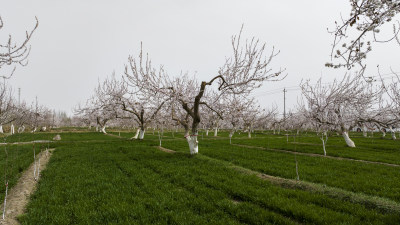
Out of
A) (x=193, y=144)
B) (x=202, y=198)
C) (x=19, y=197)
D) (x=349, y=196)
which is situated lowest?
(x=19, y=197)

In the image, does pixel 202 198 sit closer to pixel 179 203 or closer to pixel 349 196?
pixel 179 203

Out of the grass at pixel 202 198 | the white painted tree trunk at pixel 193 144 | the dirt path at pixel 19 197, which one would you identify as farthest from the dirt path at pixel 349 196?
the dirt path at pixel 19 197

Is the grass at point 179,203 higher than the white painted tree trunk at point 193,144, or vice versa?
the white painted tree trunk at point 193,144

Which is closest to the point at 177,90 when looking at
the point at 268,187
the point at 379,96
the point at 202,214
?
the point at 268,187

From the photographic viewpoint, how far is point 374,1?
533 centimetres

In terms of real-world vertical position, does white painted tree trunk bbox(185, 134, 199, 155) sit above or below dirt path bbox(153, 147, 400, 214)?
above

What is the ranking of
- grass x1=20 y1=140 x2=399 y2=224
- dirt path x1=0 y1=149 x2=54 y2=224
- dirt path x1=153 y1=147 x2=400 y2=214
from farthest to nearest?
dirt path x1=153 y1=147 x2=400 y2=214
dirt path x1=0 y1=149 x2=54 y2=224
grass x1=20 y1=140 x2=399 y2=224

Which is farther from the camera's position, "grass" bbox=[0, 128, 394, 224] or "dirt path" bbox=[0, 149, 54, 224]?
"dirt path" bbox=[0, 149, 54, 224]

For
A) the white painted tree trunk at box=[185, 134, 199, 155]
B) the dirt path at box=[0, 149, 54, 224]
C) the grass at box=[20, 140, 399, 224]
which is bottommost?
the dirt path at box=[0, 149, 54, 224]

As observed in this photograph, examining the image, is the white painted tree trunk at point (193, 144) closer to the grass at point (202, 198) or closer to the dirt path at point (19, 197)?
the grass at point (202, 198)

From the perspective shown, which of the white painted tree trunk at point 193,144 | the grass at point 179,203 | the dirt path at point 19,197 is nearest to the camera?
the grass at point 179,203

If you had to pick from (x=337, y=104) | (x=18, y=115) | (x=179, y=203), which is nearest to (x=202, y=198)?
(x=179, y=203)

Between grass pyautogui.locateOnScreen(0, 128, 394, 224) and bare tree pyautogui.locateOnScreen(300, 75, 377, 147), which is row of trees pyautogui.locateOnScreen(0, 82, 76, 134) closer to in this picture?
grass pyautogui.locateOnScreen(0, 128, 394, 224)

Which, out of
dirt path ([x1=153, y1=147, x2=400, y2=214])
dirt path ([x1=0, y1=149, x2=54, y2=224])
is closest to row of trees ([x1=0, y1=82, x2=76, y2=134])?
dirt path ([x1=0, y1=149, x2=54, y2=224])
